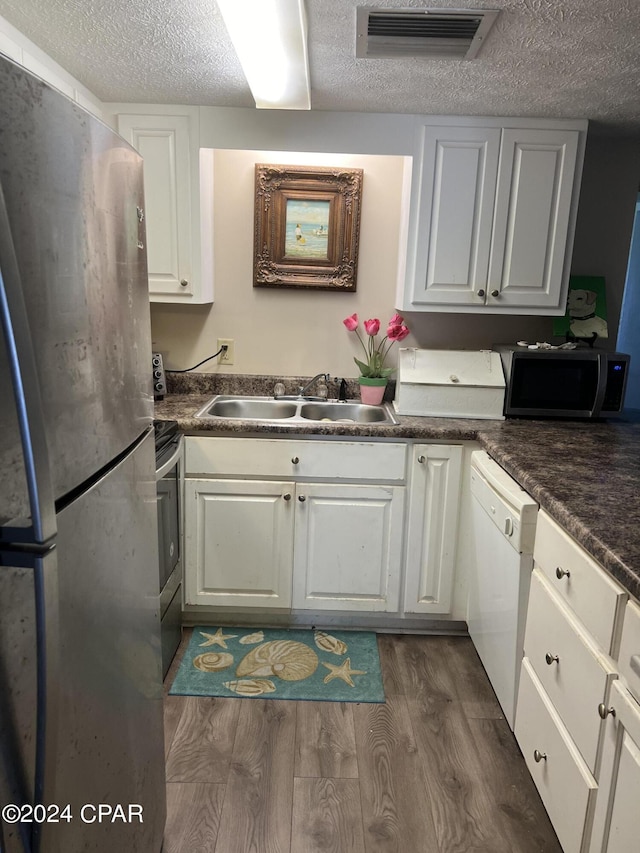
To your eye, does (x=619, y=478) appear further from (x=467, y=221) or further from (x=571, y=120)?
(x=571, y=120)

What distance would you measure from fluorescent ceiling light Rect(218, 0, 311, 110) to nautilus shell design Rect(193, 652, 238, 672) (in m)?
2.04

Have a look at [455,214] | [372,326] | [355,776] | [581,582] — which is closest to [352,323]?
[372,326]

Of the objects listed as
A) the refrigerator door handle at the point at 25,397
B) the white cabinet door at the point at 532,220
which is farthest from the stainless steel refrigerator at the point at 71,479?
the white cabinet door at the point at 532,220

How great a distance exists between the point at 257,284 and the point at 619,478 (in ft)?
5.86

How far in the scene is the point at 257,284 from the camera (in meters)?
2.83

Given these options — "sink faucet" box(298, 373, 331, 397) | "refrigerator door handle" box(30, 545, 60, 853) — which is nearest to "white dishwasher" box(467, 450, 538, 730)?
"sink faucet" box(298, 373, 331, 397)

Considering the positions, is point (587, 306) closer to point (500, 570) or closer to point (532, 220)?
point (532, 220)

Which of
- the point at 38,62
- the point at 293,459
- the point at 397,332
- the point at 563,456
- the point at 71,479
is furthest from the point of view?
the point at 397,332

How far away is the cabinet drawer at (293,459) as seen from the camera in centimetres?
238

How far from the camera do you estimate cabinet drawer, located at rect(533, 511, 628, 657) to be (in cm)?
124

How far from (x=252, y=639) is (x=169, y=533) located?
1.98 feet

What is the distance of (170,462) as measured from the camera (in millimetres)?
2164

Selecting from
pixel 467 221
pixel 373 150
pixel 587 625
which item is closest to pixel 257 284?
pixel 373 150

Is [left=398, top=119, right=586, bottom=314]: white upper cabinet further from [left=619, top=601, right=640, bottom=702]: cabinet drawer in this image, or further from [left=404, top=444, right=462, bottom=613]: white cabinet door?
[left=619, top=601, right=640, bottom=702]: cabinet drawer
